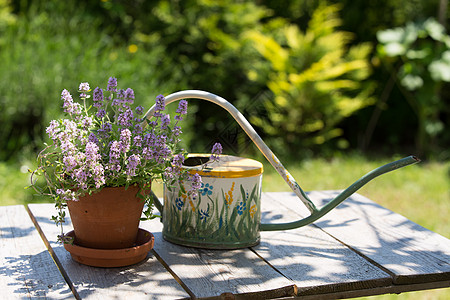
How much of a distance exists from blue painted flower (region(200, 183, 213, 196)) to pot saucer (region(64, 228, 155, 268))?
0.72 feet

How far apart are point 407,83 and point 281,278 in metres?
4.34

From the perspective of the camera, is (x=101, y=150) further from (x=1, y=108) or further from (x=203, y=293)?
(x=1, y=108)

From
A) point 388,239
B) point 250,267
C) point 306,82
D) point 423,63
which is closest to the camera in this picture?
point 250,267

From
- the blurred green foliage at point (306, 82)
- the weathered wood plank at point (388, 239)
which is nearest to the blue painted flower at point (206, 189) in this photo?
the weathered wood plank at point (388, 239)

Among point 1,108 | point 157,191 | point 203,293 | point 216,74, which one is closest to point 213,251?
point 203,293

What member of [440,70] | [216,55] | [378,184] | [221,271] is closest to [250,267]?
[221,271]

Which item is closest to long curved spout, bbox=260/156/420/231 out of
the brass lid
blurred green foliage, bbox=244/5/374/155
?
the brass lid

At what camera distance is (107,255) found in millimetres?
1442

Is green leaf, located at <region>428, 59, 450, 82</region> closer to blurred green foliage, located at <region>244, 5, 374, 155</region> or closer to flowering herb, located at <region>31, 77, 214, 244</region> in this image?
blurred green foliage, located at <region>244, 5, 374, 155</region>

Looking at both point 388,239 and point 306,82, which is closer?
point 388,239

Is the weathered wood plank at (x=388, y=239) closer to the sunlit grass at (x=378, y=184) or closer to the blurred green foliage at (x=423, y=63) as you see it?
the sunlit grass at (x=378, y=184)

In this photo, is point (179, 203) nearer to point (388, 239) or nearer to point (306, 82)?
point (388, 239)

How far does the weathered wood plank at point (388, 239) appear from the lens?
152 centimetres

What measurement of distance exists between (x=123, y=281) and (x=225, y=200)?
1.27ft
